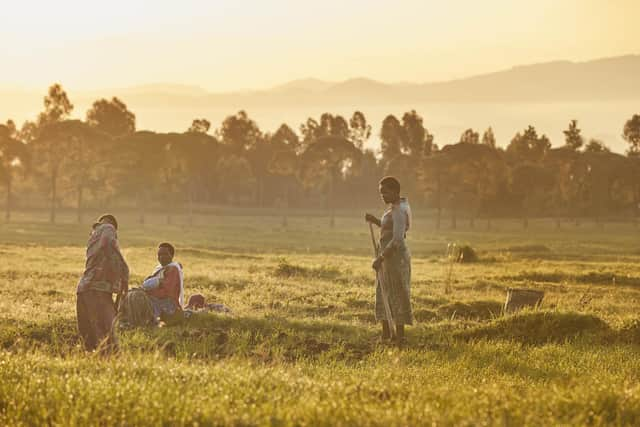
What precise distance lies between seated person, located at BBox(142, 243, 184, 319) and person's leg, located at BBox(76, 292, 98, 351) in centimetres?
258

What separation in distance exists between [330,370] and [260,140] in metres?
103

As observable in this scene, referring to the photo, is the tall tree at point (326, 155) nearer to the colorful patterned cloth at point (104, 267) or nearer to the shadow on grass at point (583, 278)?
the shadow on grass at point (583, 278)

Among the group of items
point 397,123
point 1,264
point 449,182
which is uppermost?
point 397,123

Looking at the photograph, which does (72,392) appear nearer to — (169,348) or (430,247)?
(169,348)

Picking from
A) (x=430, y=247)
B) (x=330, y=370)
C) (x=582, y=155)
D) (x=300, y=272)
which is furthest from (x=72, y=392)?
(x=582, y=155)

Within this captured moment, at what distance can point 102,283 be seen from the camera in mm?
12688

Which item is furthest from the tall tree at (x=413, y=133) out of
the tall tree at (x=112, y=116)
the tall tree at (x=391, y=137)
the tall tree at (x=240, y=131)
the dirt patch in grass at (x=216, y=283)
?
the dirt patch in grass at (x=216, y=283)

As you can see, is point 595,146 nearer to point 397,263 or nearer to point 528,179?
point 528,179

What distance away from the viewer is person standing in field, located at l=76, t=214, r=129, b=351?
41.6 ft

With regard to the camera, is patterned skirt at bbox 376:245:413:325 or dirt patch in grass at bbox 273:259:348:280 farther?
dirt patch in grass at bbox 273:259:348:280

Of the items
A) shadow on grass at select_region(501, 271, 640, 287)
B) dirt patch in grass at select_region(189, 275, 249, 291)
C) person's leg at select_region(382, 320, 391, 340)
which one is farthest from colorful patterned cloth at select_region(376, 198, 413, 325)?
shadow on grass at select_region(501, 271, 640, 287)

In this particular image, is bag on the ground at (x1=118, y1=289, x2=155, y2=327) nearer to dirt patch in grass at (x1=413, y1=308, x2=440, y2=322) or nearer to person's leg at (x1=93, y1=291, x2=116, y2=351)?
person's leg at (x1=93, y1=291, x2=116, y2=351)

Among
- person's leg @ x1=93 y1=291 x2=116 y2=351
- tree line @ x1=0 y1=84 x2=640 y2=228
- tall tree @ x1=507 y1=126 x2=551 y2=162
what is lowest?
person's leg @ x1=93 y1=291 x2=116 y2=351

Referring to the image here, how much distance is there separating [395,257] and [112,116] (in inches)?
4061
